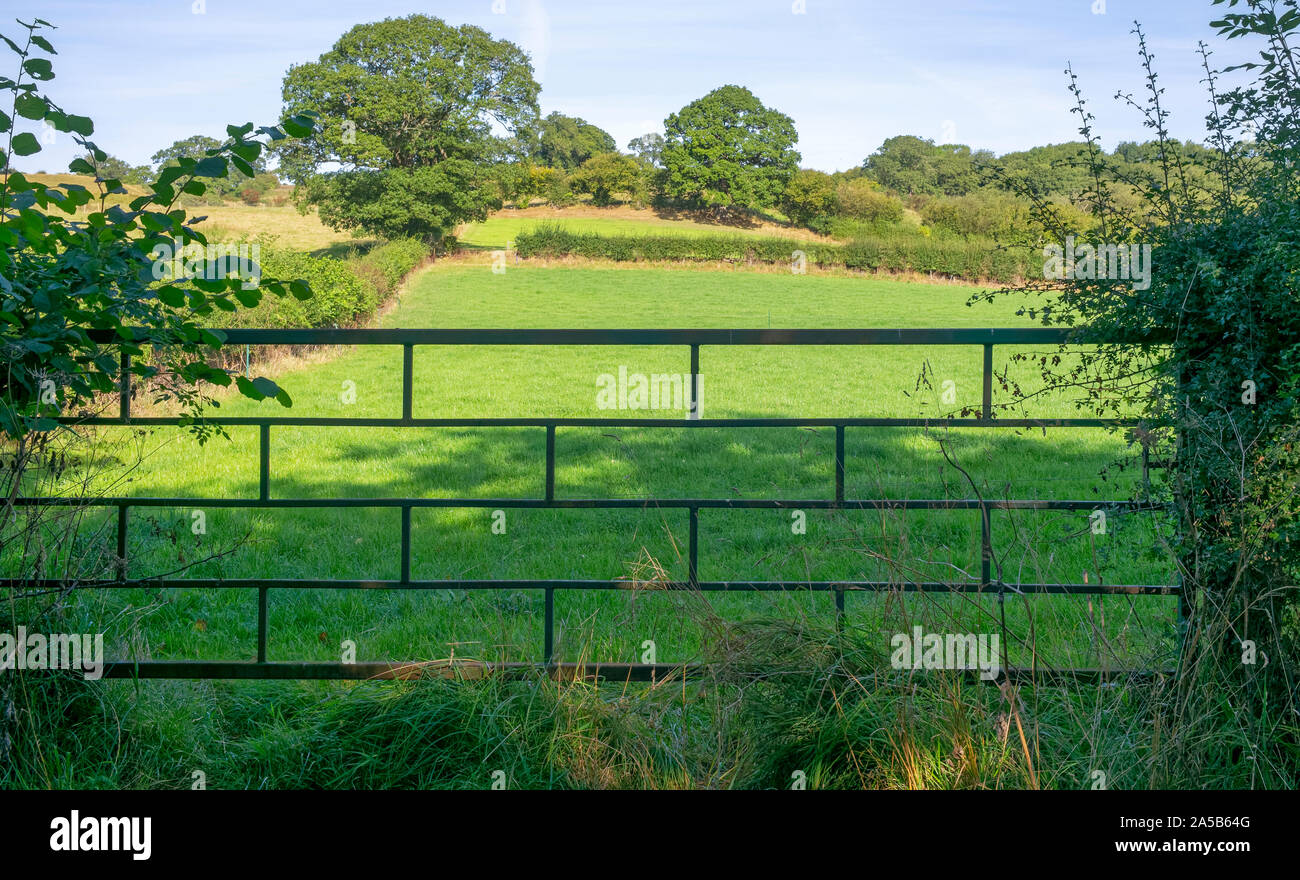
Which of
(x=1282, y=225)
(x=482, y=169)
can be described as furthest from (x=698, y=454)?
(x=482, y=169)

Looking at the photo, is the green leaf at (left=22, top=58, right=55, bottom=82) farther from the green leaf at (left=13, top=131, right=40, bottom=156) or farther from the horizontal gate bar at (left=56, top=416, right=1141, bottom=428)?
the horizontal gate bar at (left=56, top=416, right=1141, bottom=428)

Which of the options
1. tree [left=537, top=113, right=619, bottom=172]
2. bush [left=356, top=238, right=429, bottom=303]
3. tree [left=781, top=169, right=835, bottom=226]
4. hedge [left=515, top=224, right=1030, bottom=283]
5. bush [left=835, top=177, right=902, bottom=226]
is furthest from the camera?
tree [left=537, top=113, right=619, bottom=172]

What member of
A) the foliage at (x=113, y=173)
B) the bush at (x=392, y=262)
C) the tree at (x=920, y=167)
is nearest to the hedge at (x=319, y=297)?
the bush at (x=392, y=262)

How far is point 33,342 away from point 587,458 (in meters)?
6.42

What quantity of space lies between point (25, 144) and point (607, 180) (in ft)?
134

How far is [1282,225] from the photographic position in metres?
2.60

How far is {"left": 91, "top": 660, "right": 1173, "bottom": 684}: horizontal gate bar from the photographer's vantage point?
2758 mm

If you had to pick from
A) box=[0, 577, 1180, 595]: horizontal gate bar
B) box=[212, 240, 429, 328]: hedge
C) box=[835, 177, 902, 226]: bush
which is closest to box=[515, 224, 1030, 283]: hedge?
box=[835, 177, 902, 226]: bush

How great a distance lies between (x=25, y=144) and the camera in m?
2.62

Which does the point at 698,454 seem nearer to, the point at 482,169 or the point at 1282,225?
the point at 1282,225
